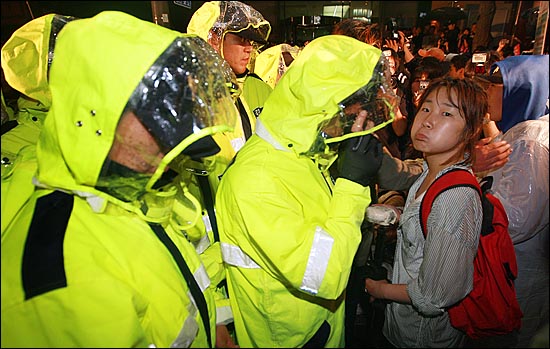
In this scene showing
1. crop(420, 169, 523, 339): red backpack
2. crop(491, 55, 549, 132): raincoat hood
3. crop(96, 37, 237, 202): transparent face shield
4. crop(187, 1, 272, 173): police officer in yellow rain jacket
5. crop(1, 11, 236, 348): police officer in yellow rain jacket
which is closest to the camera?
crop(1, 11, 236, 348): police officer in yellow rain jacket

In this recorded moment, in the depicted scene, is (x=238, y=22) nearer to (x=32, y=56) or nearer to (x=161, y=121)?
(x=32, y=56)

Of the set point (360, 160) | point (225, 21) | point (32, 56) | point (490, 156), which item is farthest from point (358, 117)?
point (32, 56)

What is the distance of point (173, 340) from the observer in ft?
3.11

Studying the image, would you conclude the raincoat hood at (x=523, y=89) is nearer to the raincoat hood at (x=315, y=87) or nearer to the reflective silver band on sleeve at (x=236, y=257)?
the raincoat hood at (x=315, y=87)

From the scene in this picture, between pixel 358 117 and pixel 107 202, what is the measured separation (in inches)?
36.8

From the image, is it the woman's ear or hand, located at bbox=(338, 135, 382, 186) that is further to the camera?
the woman's ear

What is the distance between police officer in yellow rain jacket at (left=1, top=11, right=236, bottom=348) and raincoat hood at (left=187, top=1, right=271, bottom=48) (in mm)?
1545

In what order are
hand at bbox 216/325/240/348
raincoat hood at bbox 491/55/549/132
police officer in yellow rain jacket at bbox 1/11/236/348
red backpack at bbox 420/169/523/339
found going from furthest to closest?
hand at bbox 216/325/240/348 < red backpack at bbox 420/169/523/339 < raincoat hood at bbox 491/55/549/132 < police officer in yellow rain jacket at bbox 1/11/236/348

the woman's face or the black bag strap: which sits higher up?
the woman's face

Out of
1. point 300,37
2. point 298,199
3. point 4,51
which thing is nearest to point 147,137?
point 298,199

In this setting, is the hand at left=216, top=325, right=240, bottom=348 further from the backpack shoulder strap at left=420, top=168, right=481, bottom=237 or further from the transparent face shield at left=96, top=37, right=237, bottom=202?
the backpack shoulder strap at left=420, top=168, right=481, bottom=237

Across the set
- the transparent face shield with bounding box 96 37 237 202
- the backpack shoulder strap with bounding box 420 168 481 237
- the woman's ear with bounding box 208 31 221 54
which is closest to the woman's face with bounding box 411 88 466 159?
the backpack shoulder strap with bounding box 420 168 481 237

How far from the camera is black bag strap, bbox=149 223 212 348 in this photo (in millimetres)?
1084

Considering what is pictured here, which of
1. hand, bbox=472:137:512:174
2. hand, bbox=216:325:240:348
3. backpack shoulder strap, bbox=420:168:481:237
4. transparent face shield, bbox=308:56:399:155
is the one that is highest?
transparent face shield, bbox=308:56:399:155
